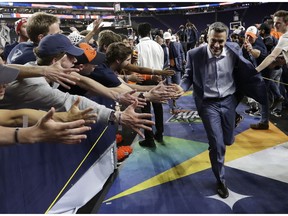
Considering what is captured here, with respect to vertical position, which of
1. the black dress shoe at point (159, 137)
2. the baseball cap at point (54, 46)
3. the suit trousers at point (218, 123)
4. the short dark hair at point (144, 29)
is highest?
the short dark hair at point (144, 29)

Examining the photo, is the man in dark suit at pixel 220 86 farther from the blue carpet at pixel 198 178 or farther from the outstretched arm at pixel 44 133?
the outstretched arm at pixel 44 133

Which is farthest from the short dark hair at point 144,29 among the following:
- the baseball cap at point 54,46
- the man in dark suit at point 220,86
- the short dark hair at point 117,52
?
the baseball cap at point 54,46

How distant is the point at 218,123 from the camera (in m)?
3.31

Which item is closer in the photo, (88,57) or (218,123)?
(88,57)

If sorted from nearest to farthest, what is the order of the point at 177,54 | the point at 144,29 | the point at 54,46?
the point at 54,46, the point at 144,29, the point at 177,54

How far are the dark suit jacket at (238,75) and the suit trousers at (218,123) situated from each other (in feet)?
0.53

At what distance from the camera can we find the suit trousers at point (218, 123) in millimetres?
3289

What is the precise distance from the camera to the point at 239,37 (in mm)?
7320

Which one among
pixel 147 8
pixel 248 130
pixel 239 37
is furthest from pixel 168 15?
pixel 248 130

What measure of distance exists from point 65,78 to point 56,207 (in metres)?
1.17

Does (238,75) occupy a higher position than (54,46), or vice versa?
(54,46)

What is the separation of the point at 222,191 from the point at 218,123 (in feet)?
2.58

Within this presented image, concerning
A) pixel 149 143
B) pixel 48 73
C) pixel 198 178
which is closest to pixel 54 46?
pixel 48 73

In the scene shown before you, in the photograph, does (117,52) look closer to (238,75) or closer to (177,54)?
(238,75)
